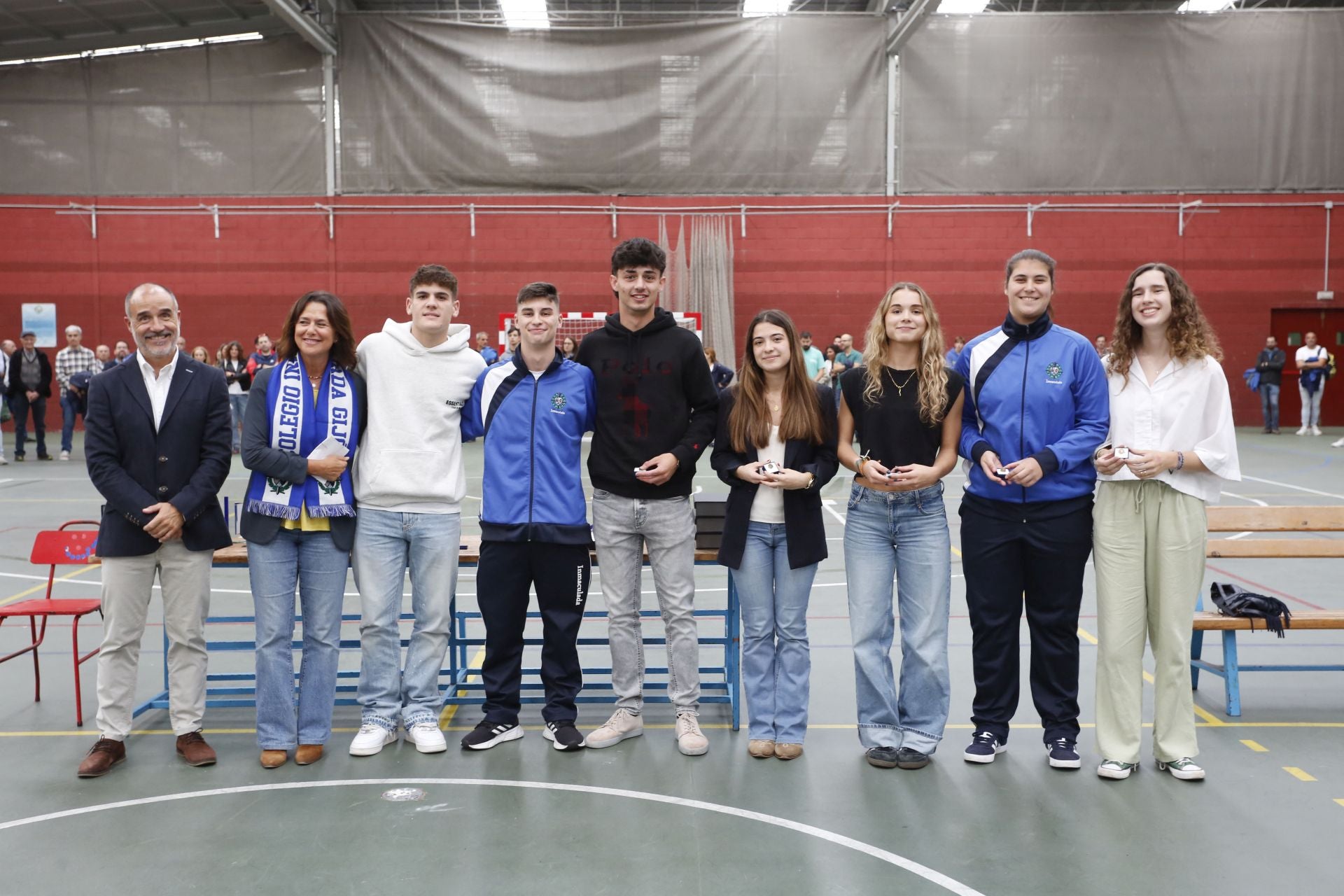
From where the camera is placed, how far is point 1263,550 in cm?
476

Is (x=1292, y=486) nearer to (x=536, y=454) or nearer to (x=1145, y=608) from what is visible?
(x=1145, y=608)

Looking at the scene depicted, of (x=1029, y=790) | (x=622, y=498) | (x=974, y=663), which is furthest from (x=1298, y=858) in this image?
(x=622, y=498)

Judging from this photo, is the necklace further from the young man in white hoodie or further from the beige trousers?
the beige trousers

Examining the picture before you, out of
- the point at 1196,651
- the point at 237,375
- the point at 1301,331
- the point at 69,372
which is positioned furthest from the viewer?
the point at 1301,331

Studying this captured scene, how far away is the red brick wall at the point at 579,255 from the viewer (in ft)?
61.1

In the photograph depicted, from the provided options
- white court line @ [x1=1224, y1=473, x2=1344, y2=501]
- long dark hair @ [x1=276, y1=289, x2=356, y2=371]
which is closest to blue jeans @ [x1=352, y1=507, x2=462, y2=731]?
long dark hair @ [x1=276, y1=289, x2=356, y2=371]

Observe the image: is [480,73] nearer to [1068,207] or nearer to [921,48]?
[921,48]

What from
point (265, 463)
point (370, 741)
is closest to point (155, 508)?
point (265, 463)

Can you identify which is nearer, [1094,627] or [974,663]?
[974,663]

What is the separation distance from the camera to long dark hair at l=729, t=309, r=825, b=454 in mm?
3906

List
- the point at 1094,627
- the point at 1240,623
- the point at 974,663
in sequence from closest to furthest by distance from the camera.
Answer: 1. the point at 974,663
2. the point at 1240,623
3. the point at 1094,627

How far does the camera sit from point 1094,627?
19.5 feet

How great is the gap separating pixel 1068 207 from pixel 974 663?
55.2ft

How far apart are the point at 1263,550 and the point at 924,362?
223 centimetres
